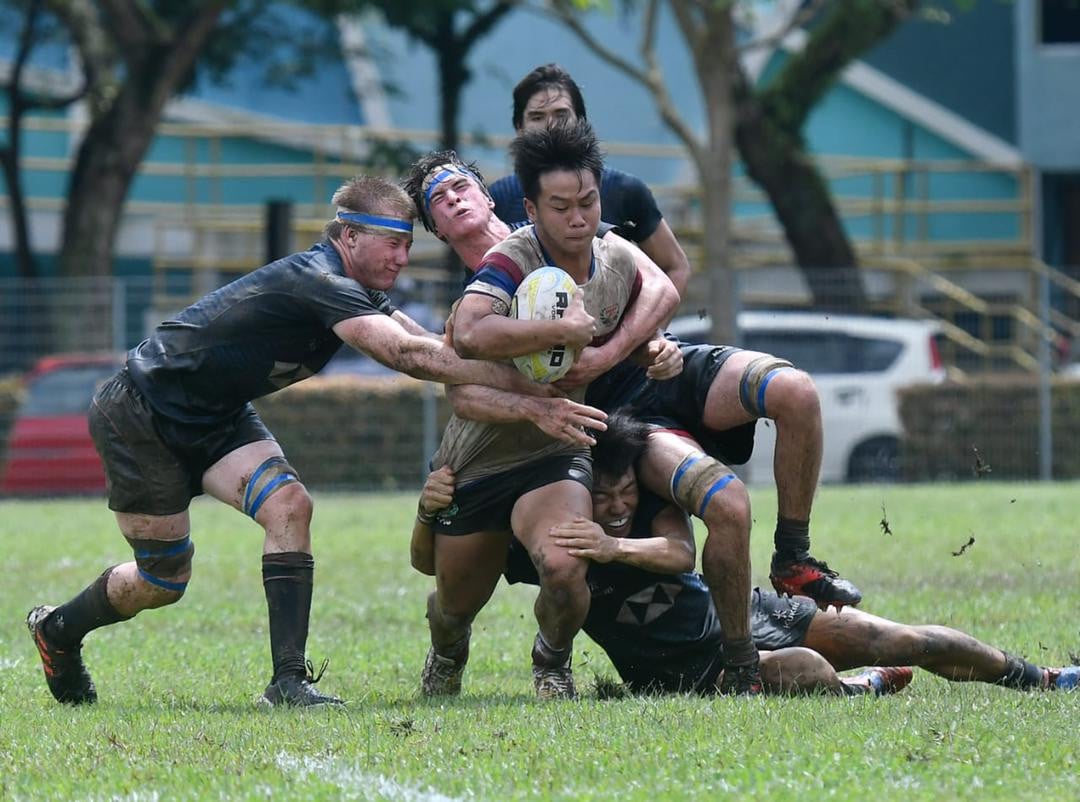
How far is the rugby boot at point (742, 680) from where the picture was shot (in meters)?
6.81

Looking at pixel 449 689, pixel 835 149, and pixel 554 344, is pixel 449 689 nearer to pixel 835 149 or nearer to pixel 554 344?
pixel 554 344

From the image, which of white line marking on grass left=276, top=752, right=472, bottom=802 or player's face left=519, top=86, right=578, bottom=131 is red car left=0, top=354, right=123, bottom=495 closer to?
player's face left=519, top=86, right=578, bottom=131

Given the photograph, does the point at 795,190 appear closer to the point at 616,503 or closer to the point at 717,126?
the point at 717,126

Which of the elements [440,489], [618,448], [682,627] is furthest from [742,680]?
[440,489]

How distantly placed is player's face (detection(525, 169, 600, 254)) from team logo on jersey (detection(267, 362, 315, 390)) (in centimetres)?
117

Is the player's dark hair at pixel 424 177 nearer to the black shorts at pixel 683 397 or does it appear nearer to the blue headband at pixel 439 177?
the blue headband at pixel 439 177

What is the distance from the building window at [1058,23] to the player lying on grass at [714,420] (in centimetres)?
2497

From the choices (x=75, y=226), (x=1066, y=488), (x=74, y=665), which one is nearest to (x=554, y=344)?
(x=74, y=665)

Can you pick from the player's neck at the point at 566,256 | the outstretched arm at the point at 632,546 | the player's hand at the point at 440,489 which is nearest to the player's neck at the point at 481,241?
the player's neck at the point at 566,256

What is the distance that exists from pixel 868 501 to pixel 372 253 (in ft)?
35.9

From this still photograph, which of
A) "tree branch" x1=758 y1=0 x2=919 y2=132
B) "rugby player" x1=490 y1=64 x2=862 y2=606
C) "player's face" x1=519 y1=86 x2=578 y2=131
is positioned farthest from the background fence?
"rugby player" x1=490 y1=64 x2=862 y2=606

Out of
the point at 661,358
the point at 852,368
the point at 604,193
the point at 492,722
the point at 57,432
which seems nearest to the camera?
the point at 492,722

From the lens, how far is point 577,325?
6.62 metres

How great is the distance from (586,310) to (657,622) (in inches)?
47.0
